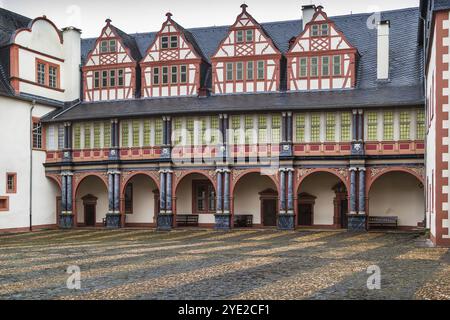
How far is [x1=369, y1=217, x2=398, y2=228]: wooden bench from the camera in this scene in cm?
3791

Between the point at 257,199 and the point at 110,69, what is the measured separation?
12.9 m

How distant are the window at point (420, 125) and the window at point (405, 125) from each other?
19.0 inches

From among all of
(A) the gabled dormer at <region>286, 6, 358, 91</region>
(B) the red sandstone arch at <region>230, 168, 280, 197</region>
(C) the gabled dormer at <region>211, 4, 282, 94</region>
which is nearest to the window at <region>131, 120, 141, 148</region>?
(C) the gabled dormer at <region>211, 4, 282, 94</region>

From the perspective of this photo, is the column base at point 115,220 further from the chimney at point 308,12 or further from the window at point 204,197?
the chimney at point 308,12

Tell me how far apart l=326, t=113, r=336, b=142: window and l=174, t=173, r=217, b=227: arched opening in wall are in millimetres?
8413

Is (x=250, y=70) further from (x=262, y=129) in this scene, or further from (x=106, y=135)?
(x=106, y=135)

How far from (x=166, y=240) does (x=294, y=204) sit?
9561 mm

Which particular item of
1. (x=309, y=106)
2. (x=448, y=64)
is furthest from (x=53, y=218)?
(x=448, y=64)

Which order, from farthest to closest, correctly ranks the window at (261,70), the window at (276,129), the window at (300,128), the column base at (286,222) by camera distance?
the window at (261,70) < the window at (276,129) < the window at (300,128) < the column base at (286,222)

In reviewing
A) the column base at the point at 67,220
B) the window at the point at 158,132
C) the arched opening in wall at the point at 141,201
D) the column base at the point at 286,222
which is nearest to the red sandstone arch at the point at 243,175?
the column base at the point at 286,222

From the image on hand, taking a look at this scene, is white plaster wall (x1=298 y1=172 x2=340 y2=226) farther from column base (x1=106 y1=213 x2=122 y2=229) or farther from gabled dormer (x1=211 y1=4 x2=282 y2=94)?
column base (x1=106 y1=213 x2=122 y2=229)

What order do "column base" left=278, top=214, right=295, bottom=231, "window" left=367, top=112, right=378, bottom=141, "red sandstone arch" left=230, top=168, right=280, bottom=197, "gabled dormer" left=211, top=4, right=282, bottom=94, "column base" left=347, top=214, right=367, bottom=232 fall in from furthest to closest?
"gabled dormer" left=211, top=4, right=282, bottom=94
"red sandstone arch" left=230, top=168, right=280, bottom=197
"column base" left=278, top=214, right=295, bottom=231
"window" left=367, top=112, right=378, bottom=141
"column base" left=347, top=214, right=367, bottom=232

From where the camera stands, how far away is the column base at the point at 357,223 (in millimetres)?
36312

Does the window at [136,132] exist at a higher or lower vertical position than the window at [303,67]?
lower
